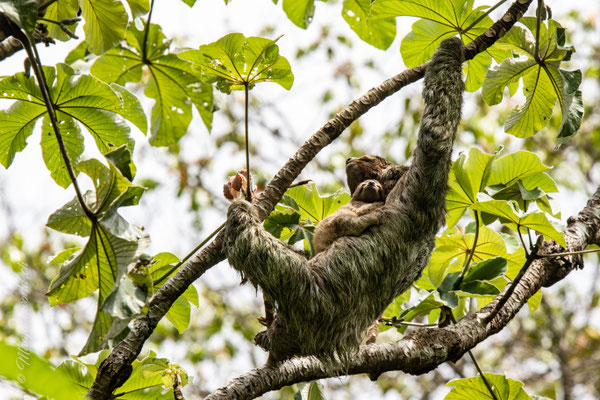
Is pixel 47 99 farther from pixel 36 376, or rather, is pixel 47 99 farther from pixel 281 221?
pixel 36 376

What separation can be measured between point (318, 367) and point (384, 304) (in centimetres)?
81

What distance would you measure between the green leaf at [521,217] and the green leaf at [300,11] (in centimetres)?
250

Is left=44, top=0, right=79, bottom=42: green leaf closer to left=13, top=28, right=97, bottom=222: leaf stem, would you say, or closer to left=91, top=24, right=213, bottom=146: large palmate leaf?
left=91, top=24, right=213, bottom=146: large palmate leaf

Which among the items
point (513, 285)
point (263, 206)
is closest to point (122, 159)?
point (263, 206)

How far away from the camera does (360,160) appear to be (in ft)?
19.5

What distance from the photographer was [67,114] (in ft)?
14.4

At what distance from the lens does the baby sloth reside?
15.8ft

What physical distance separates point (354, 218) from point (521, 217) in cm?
134

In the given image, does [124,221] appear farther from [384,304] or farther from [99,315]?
[384,304]

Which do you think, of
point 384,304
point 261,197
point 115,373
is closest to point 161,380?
point 115,373

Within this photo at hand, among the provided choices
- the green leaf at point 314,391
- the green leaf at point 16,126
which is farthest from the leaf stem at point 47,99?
the green leaf at point 314,391

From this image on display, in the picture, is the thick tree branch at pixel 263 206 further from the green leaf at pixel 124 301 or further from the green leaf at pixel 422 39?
the green leaf at pixel 422 39

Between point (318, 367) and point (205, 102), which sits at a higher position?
point (205, 102)

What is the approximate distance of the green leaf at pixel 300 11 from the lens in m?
5.39
